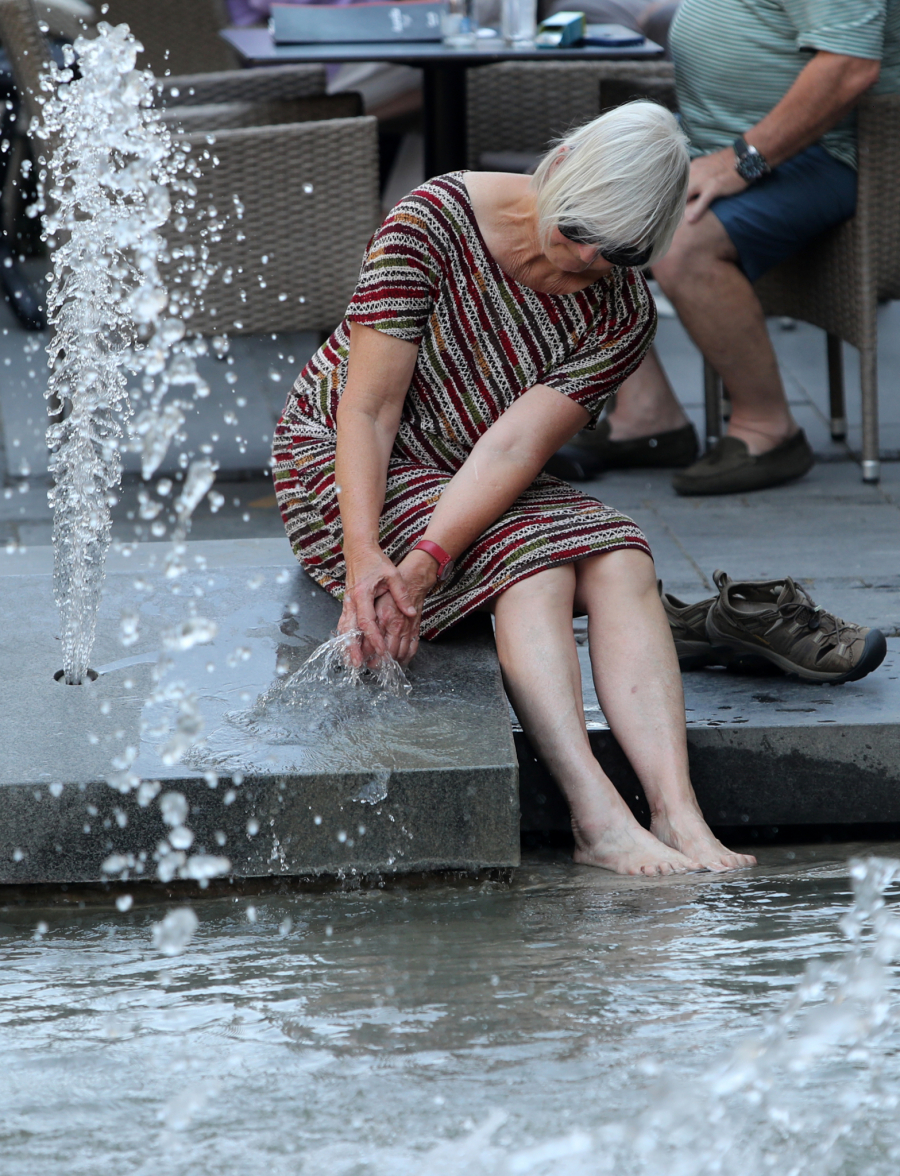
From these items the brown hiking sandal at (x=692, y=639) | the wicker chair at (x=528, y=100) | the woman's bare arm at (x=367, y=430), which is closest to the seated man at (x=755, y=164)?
the wicker chair at (x=528, y=100)

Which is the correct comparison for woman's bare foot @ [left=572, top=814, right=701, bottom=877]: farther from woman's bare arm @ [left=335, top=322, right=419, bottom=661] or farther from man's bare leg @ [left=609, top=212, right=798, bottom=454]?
man's bare leg @ [left=609, top=212, right=798, bottom=454]

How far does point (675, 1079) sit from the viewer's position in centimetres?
170

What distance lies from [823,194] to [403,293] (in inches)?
77.0

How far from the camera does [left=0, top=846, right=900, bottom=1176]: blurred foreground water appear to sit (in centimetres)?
161

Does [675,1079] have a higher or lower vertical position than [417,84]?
lower

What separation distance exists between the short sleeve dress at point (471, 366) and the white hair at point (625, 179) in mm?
224

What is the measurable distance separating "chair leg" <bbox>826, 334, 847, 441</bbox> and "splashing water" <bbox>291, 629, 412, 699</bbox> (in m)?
2.73

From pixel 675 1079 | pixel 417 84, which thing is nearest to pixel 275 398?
pixel 417 84

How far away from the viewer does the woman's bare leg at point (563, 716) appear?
237 cm

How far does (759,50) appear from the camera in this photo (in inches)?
162

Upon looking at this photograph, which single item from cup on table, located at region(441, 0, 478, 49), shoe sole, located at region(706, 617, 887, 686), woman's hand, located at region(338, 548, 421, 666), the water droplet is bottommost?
the water droplet

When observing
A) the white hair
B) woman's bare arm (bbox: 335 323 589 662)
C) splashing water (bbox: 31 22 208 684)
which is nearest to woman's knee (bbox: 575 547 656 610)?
woman's bare arm (bbox: 335 323 589 662)

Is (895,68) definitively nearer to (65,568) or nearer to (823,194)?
(823,194)

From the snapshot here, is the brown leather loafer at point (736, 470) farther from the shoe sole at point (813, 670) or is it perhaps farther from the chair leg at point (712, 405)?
the shoe sole at point (813, 670)
